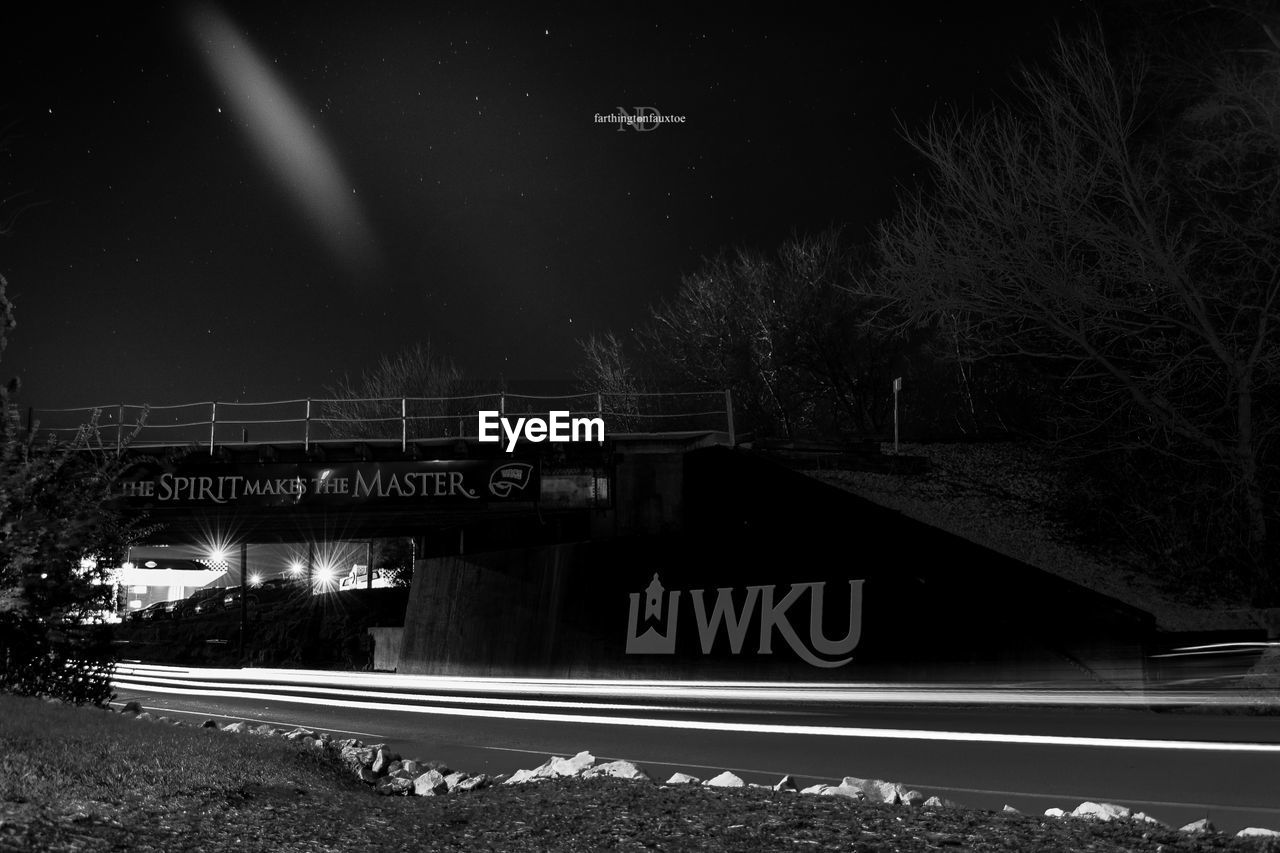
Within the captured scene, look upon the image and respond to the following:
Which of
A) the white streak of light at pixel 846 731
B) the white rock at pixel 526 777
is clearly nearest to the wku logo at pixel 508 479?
the white streak of light at pixel 846 731

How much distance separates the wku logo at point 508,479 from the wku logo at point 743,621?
6.57m

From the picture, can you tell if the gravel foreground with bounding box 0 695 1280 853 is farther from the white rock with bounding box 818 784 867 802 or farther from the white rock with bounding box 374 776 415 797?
the white rock with bounding box 374 776 415 797

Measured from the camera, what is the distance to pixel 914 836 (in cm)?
623

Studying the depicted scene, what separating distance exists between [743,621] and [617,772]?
12.3 metres

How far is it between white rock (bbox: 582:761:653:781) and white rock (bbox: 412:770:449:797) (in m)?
1.35

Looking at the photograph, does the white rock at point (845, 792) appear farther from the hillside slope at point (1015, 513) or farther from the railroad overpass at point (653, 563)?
the hillside slope at point (1015, 513)

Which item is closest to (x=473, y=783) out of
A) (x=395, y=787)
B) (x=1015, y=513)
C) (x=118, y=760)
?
(x=395, y=787)

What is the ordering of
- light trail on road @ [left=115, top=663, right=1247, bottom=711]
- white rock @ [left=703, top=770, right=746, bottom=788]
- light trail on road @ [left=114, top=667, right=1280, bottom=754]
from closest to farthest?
white rock @ [left=703, top=770, right=746, bottom=788] < light trail on road @ [left=114, top=667, right=1280, bottom=754] < light trail on road @ [left=115, top=663, right=1247, bottom=711]

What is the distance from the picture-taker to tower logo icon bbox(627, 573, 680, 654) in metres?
22.8

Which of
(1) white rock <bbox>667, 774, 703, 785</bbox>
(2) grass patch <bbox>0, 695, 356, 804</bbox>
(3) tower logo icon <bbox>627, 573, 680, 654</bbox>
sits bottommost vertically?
(1) white rock <bbox>667, 774, 703, 785</bbox>

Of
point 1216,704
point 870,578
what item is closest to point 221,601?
point 870,578

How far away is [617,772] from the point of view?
9.28 metres

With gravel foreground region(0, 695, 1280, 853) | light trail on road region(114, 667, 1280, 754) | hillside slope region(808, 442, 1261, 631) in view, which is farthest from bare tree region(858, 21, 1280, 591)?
gravel foreground region(0, 695, 1280, 853)

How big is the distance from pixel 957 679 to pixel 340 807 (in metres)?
12.4
